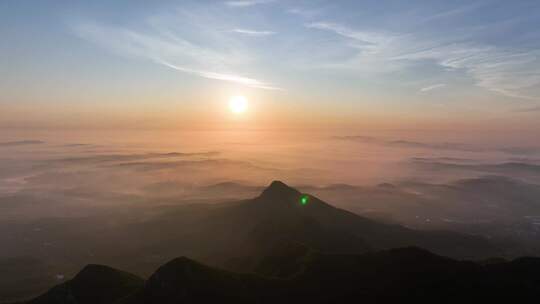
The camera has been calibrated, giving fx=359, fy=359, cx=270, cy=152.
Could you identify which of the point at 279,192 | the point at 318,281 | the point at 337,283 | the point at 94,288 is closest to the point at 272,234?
the point at 279,192

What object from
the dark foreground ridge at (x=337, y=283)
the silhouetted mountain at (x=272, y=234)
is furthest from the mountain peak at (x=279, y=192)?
the dark foreground ridge at (x=337, y=283)

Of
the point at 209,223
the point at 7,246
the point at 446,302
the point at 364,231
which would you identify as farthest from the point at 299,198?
the point at 7,246

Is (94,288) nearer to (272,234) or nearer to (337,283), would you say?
(337,283)

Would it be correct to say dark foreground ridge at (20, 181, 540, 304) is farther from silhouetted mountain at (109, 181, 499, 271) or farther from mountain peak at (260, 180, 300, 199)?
mountain peak at (260, 180, 300, 199)

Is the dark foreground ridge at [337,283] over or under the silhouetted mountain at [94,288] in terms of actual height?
over

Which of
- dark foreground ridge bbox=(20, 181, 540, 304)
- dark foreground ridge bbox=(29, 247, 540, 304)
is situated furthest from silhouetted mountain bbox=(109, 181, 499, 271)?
dark foreground ridge bbox=(29, 247, 540, 304)

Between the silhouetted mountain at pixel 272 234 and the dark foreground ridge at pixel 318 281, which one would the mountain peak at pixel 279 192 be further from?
the dark foreground ridge at pixel 318 281
